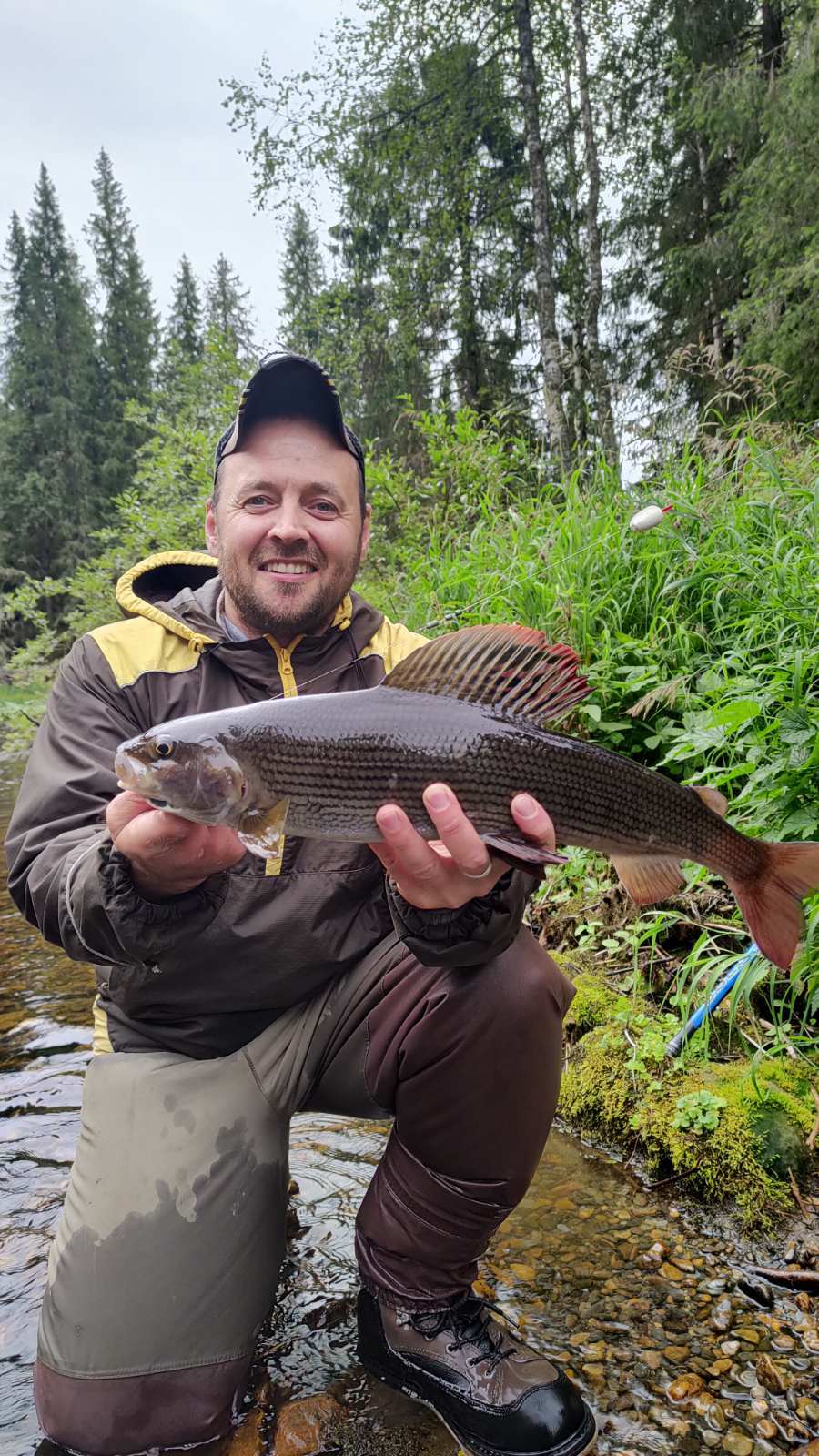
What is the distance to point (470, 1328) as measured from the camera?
213 cm

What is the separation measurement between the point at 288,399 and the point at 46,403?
43.9m

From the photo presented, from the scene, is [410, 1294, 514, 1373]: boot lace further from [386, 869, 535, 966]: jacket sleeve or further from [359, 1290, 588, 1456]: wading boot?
[386, 869, 535, 966]: jacket sleeve

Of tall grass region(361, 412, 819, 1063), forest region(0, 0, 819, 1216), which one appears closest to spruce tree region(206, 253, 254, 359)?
forest region(0, 0, 819, 1216)

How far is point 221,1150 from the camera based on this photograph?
2256 millimetres

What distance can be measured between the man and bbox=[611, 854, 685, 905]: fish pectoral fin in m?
0.30

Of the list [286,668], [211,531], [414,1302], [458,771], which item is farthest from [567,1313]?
[211,531]

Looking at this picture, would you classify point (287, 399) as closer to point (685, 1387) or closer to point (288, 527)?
point (288, 527)

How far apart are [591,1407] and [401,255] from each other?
18.4m

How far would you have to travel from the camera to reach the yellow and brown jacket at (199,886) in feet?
6.79

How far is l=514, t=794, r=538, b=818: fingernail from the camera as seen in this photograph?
1.99 metres

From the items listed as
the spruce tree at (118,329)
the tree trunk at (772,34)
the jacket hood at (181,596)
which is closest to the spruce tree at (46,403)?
the spruce tree at (118,329)

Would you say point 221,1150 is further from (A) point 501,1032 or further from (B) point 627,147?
(B) point 627,147

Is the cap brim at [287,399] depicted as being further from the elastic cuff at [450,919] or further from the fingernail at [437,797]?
the elastic cuff at [450,919]

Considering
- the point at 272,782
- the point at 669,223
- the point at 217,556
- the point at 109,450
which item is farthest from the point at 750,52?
the point at 109,450
